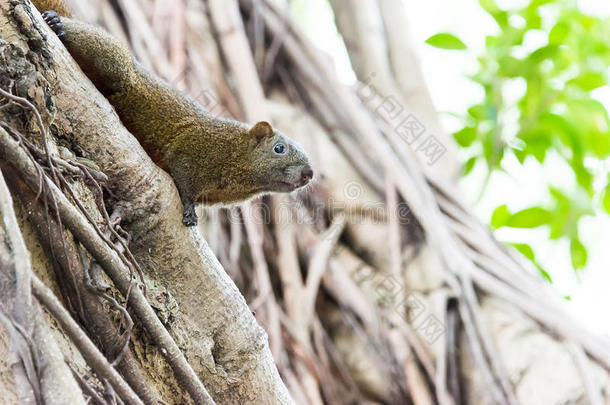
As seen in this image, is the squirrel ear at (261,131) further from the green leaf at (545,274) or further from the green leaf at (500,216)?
the green leaf at (545,274)

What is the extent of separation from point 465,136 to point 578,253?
1184 mm

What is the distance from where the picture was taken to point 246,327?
2250 millimetres

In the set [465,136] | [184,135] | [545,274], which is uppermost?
[465,136]

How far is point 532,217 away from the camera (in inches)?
199

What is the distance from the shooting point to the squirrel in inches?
107

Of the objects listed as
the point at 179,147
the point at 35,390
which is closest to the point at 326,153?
the point at 179,147

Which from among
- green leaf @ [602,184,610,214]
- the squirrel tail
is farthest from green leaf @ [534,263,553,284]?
the squirrel tail

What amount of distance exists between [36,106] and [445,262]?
3353mm

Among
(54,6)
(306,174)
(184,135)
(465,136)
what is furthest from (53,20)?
(465,136)

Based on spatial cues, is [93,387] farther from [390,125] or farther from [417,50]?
[417,50]

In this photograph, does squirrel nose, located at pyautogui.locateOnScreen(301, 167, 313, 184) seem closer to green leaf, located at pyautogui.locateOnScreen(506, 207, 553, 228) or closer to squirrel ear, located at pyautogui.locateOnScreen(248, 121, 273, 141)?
squirrel ear, located at pyautogui.locateOnScreen(248, 121, 273, 141)

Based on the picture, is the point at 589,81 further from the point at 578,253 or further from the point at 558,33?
the point at 578,253

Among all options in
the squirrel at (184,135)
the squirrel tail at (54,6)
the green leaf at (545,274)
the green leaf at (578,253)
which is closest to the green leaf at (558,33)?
the green leaf at (578,253)

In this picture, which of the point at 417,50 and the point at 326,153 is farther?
the point at 417,50
